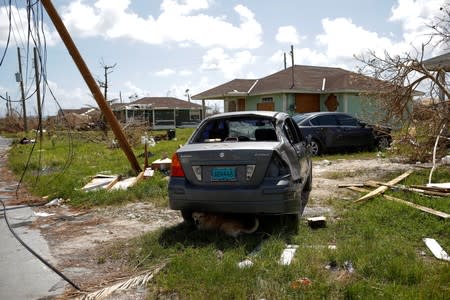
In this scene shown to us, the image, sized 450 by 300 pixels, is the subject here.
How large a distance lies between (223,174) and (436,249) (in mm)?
2535

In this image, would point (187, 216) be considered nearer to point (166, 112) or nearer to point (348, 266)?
point (348, 266)

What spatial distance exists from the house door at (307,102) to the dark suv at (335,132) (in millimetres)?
10939

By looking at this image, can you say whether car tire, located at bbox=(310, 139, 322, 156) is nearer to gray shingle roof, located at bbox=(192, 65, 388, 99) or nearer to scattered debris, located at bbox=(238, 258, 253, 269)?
gray shingle roof, located at bbox=(192, 65, 388, 99)

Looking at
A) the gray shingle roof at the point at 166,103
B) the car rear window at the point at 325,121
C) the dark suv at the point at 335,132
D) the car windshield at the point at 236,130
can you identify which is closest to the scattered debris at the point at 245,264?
the car windshield at the point at 236,130

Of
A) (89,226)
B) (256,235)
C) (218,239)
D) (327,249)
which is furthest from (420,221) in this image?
(89,226)

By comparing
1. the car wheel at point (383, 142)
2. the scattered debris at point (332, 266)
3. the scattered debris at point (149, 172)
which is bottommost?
the scattered debris at point (332, 266)

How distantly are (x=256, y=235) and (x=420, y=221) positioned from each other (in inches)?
89.0

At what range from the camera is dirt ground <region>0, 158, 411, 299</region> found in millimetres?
4492

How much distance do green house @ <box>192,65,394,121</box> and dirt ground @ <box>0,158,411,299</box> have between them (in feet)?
51.5

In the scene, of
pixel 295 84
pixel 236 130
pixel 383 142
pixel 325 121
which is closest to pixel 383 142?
pixel 383 142

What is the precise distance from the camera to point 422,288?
11.5 feet

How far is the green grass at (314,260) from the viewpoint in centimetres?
362

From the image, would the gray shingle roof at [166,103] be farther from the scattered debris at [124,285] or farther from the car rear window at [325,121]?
the scattered debris at [124,285]

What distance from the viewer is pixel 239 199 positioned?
5043mm
